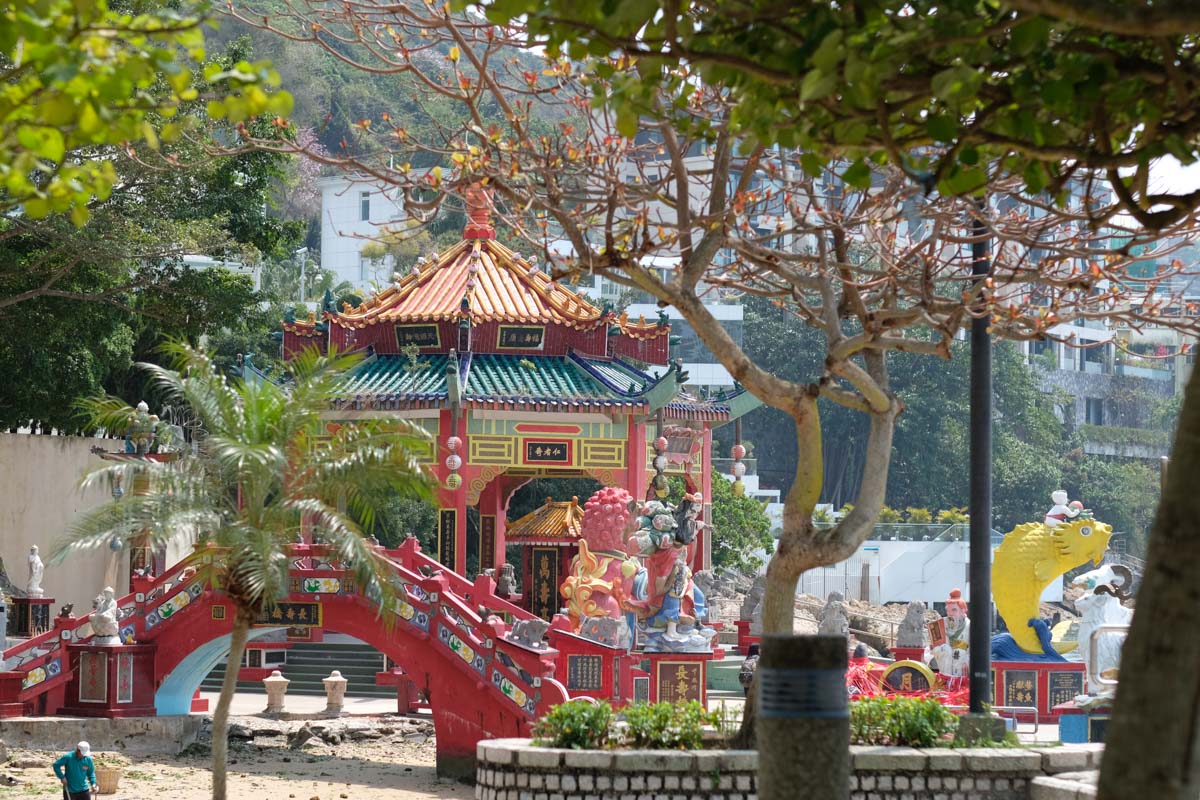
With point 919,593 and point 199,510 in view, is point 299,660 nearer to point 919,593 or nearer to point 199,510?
point 199,510

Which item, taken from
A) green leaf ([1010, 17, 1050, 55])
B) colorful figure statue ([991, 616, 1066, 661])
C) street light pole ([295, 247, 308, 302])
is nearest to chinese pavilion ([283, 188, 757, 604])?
colorful figure statue ([991, 616, 1066, 661])

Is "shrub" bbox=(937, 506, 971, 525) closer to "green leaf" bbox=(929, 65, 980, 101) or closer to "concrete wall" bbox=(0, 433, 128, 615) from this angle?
"concrete wall" bbox=(0, 433, 128, 615)

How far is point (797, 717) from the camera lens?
7.48 metres

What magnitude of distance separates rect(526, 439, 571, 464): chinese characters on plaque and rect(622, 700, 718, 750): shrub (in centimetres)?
1362

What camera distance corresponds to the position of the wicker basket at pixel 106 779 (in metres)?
18.0

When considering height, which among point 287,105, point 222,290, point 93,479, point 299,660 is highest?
point 222,290

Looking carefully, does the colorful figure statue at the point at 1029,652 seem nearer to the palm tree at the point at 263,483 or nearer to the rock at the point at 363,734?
the rock at the point at 363,734

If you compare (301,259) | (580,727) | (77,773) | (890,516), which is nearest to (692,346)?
(890,516)

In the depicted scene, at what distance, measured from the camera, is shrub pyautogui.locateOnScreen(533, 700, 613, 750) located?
11.8 metres

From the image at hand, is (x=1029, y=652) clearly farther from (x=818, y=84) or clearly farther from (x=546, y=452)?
(x=818, y=84)

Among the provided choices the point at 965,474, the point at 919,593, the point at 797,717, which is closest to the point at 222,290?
the point at 797,717

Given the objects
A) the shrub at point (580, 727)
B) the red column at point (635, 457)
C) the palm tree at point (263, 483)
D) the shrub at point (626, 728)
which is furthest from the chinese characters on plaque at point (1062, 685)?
the shrub at point (580, 727)

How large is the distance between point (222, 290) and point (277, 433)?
13228 mm

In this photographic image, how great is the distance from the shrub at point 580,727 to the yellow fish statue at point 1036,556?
31.0 feet
